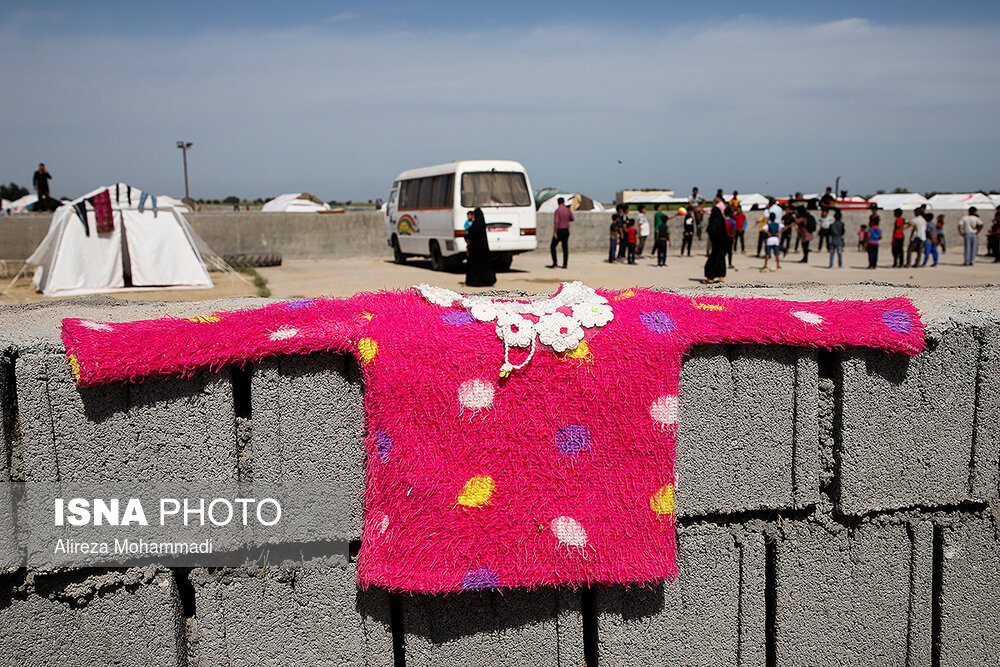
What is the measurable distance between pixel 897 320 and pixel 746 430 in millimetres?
601

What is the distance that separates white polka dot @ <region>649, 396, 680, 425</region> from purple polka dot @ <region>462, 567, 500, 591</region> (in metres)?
0.67

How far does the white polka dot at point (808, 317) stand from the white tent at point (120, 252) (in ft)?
41.7

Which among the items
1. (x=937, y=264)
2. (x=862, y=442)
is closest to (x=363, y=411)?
(x=862, y=442)

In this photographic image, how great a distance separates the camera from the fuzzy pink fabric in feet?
6.87

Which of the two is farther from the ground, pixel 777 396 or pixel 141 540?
pixel 777 396

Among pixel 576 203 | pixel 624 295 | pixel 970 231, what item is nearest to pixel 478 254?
pixel 624 295

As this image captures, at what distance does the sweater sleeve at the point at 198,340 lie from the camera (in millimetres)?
1959

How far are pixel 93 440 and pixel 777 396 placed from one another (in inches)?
81.3

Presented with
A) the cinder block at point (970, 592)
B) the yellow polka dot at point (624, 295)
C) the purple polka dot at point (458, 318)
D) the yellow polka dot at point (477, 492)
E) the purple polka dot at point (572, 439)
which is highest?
the yellow polka dot at point (624, 295)

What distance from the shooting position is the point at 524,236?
51.1ft

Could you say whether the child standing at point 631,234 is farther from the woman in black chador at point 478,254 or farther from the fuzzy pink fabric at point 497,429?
the fuzzy pink fabric at point 497,429

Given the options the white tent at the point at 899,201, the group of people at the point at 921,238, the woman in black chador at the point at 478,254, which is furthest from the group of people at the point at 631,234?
the white tent at the point at 899,201

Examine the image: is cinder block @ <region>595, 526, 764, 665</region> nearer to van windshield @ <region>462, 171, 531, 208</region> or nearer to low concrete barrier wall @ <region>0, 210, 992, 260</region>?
van windshield @ <region>462, 171, 531, 208</region>

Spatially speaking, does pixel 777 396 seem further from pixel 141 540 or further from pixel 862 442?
pixel 141 540
